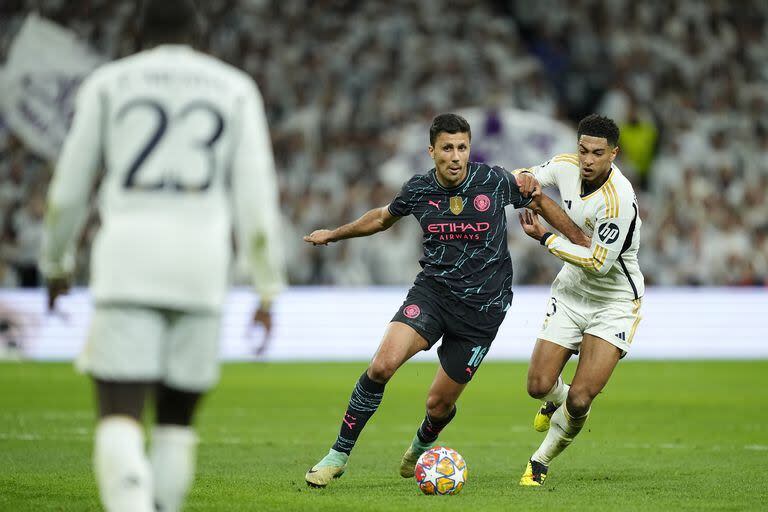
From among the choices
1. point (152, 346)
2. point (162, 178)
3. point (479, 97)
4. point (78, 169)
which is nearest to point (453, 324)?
point (152, 346)

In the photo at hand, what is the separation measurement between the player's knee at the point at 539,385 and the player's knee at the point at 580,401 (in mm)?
322

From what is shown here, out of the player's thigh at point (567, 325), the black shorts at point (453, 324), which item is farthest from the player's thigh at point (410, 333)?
the player's thigh at point (567, 325)

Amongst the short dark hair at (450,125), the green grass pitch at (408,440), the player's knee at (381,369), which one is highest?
the short dark hair at (450,125)

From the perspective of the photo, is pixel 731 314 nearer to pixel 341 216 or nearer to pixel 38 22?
pixel 341 216

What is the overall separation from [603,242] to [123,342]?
4601 millimetres

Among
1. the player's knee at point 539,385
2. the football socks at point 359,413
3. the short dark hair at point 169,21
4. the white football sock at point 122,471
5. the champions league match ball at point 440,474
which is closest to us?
the white football sock at point 122,471

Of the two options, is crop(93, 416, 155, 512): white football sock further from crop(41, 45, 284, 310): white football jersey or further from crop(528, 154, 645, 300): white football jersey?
crop(528, 154, 645, 300): white football jersey

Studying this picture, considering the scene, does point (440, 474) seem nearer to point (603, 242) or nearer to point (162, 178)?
point (603, 242)

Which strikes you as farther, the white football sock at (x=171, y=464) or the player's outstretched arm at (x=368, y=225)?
the player's outstretched arm at (x=368, y=225)

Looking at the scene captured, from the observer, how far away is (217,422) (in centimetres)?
1303

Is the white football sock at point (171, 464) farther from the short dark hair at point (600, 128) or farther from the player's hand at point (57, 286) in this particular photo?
the short dark hair at point (600, 128)

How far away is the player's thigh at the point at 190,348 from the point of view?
5031mm

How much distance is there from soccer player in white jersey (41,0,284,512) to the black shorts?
3.47 m

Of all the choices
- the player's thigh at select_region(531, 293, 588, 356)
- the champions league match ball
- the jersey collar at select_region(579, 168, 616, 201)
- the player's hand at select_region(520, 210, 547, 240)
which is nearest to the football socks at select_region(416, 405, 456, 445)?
the champions league match ball
